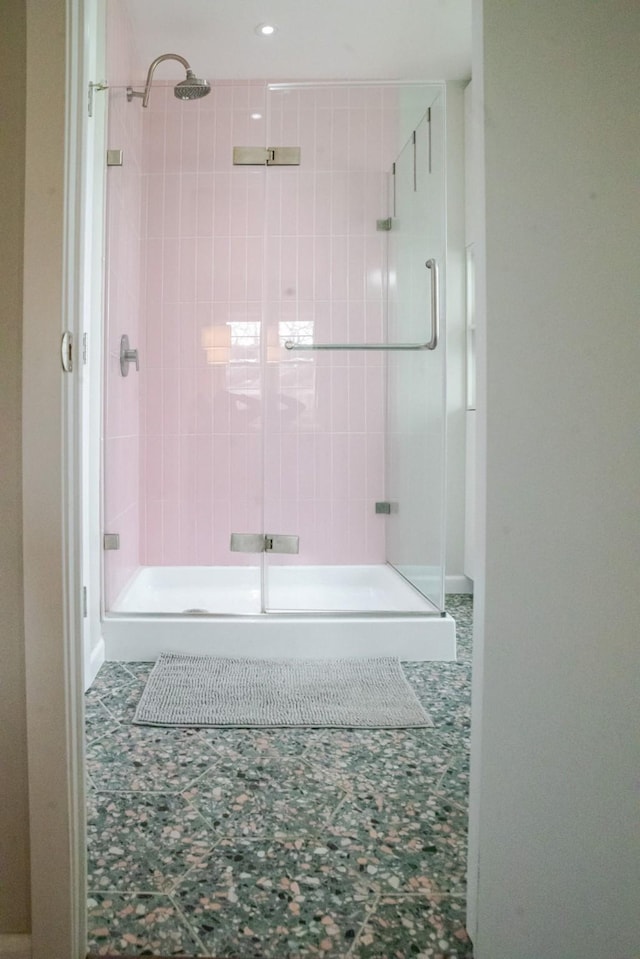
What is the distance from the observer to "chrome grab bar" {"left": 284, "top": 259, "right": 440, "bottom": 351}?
8.56 feet

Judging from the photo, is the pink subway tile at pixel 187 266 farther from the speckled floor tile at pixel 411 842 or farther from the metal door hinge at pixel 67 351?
the speckled floor tile at pixel 411 842

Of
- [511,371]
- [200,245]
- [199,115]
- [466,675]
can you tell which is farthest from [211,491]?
[511,371]

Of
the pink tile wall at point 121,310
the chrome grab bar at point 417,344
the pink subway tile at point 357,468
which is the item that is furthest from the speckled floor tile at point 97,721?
the chrome grab bar at point 417,344

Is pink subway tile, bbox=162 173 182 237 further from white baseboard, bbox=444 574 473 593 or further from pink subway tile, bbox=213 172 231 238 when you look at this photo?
white baseboard, bbox=444 574 473 593

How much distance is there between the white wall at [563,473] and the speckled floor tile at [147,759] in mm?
937

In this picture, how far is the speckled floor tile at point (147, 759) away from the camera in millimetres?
1583

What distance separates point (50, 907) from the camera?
0.97 meters

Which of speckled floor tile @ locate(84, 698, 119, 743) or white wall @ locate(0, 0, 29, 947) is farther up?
white wall @ locate(0, 0, 29, 947)

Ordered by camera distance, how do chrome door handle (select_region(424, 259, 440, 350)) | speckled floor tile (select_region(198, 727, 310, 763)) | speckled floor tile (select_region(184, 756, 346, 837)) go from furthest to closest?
1. chrome door handle (select_region(424, 259, 440, 350))
2. speckled floor tile (select_region(198, 727, 310, 763))
3. speckled floor tile (select_region(184, 756, 346, 837))

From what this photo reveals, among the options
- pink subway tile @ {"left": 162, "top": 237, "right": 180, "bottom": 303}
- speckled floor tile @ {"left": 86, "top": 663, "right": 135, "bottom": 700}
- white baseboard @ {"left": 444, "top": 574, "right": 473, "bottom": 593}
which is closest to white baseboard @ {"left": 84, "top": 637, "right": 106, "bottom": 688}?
speckled floor tile @ {"left": 86, "top": 663, "right": 135, "bottom": 700}

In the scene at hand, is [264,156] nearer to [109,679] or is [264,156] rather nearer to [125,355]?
[125,355]

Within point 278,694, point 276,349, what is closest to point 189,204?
point 276,349

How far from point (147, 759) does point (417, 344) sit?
2.00m

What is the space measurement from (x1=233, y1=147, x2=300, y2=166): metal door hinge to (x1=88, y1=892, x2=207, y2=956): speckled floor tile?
2871 mm
